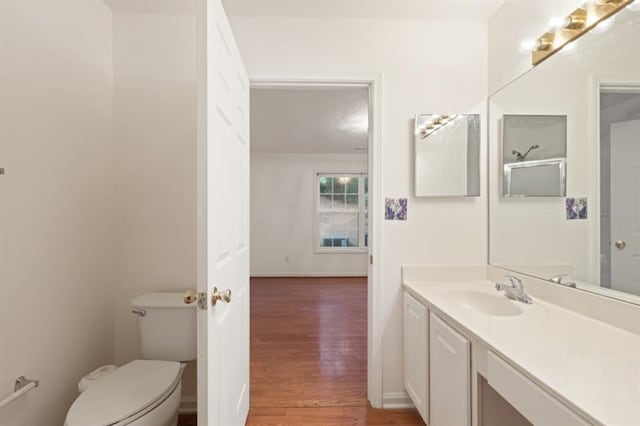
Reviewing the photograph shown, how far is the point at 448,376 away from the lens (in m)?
1.27

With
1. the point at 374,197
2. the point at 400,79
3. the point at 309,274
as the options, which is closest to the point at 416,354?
the point at 374,197

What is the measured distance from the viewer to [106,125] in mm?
1668

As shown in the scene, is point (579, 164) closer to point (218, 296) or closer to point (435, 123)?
point (435, 123)

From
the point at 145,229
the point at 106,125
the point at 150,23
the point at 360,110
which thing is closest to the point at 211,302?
the point at 145,229

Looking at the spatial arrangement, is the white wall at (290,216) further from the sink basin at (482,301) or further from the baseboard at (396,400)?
the sink basin at (482,301)

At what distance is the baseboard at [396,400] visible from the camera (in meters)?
1.79

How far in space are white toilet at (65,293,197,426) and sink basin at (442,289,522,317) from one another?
144cm

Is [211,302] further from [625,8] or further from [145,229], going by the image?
[625,8]

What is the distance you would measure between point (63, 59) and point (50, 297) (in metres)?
1.16

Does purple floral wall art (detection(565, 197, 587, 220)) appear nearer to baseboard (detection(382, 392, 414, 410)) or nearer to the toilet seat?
baseboard (detection(382, 392, 414, 410))

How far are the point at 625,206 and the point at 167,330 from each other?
2.16 m

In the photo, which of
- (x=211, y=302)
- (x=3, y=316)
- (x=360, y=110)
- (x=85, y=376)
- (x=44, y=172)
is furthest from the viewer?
(x=360, y=110)

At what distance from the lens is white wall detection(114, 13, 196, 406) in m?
1.72

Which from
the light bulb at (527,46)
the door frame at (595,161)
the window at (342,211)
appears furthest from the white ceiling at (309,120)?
the door frame at (595,161)
